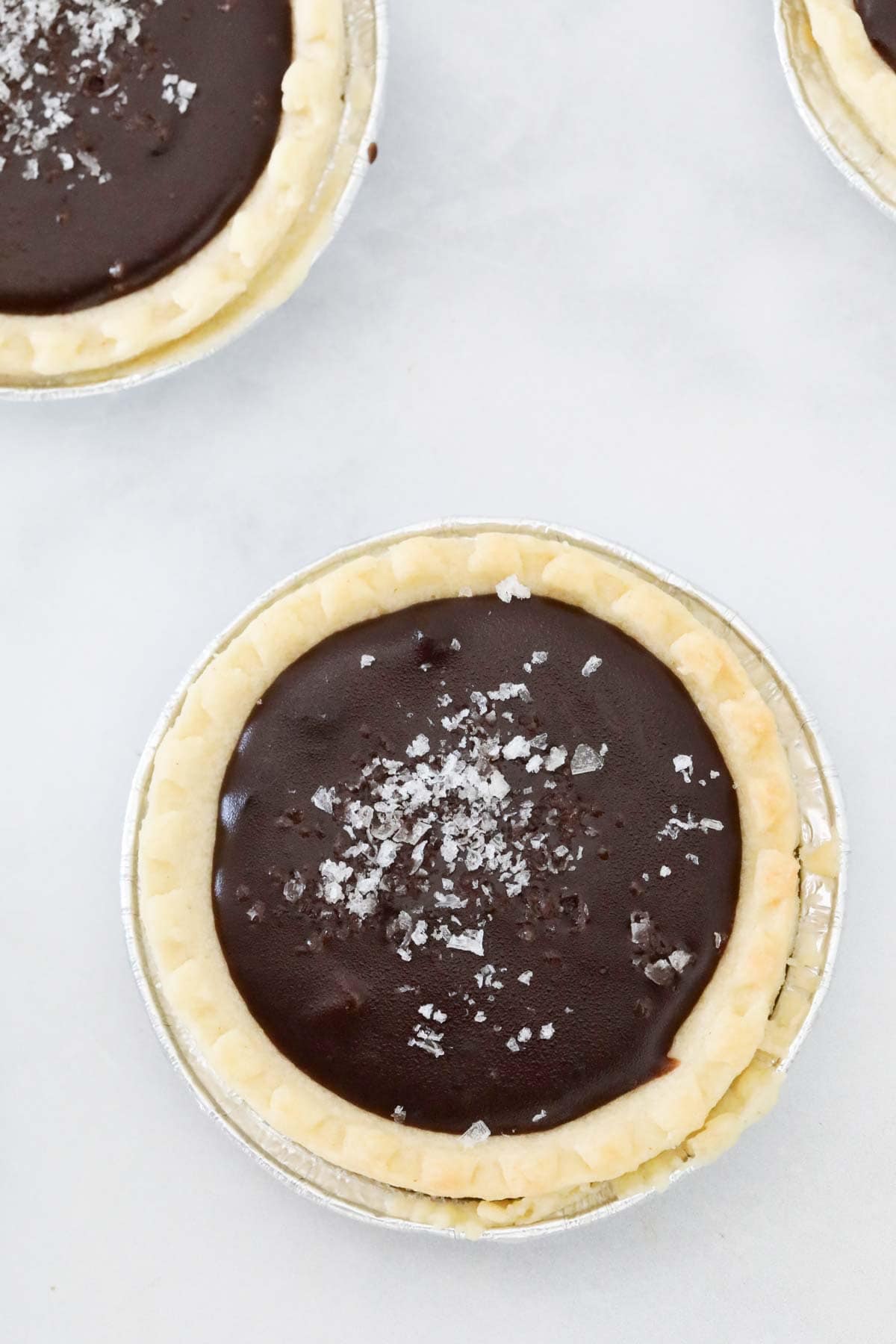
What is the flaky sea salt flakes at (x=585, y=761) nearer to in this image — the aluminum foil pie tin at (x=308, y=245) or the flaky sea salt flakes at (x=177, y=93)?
the aluminum foil pie tin at (x=308, y=245)

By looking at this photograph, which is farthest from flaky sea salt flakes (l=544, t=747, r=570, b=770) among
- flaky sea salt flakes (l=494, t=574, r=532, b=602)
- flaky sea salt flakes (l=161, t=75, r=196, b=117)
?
flaky sea salt flakes (l=161, t=75, r=196, b=117)

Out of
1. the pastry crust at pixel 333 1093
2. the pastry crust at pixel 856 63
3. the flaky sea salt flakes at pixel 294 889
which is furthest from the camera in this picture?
the pastry crust at pixel 856 63

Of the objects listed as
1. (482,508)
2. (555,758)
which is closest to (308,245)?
(482,508)

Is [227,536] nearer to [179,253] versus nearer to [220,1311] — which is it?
[179,253]

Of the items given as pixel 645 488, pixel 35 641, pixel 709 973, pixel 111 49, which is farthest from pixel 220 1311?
pixel 111 49

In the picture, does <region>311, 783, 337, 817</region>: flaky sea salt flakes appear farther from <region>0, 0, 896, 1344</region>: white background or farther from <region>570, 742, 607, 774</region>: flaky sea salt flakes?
<region>0, 0, 896, 1344</region>: white background

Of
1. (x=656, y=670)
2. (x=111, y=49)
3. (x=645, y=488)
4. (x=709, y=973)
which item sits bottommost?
(x=709, y=973)

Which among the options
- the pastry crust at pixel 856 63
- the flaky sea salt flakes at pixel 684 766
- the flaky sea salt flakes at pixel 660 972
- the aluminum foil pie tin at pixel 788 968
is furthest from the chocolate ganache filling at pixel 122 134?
the flaky sea salt flakes at pixel 660 972
